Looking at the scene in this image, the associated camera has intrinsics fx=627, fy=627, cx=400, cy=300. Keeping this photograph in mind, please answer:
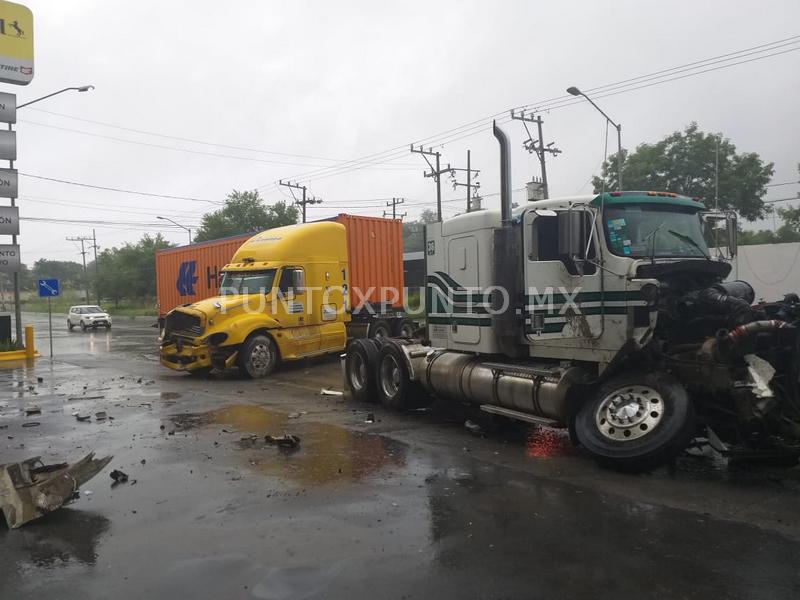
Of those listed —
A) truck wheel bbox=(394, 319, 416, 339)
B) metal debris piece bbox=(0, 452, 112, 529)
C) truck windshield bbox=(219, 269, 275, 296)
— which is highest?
truck windshield bbox=(219, 269, 275, 296)

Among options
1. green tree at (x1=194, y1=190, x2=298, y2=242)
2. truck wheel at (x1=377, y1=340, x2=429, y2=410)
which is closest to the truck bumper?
truck wheel at (x1=377, y1=340, x2=429, y2=410)

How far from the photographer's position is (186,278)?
24.2 m

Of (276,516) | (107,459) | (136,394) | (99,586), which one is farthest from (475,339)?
(136,394)

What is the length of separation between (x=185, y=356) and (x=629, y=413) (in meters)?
10.4

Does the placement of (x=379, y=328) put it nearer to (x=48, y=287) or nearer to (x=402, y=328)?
(x=402, y=328)

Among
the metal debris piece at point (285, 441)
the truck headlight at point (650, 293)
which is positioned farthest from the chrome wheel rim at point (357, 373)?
the truck headlight at point (650, 293)

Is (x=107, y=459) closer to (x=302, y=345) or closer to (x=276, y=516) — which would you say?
(x=276, y=516)

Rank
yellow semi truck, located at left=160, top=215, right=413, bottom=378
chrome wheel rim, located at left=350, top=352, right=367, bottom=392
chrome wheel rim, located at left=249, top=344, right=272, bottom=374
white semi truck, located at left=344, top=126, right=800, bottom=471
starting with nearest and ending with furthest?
white semi truck, located at left=344, top=126, right=800, bottom=471, chrome wheel rim, located at left=350, top=352, right=367, bottom=392, yellow semi truck, located at left=160, top=215, right=413, bottom=378, chrome wheel rim, located at left=249, top=344, right=272, bottom=374

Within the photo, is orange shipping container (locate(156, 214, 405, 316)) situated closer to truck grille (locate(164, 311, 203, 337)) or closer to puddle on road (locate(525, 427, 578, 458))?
truck grille (locate(164, 311, 203, 337))

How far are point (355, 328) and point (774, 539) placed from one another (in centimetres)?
1291

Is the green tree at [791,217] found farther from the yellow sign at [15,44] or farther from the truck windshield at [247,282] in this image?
the yellow sign at [15,44]

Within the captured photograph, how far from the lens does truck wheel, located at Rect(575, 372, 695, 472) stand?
5750 mm

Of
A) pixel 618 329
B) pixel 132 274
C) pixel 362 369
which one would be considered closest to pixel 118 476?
pixel 362 369

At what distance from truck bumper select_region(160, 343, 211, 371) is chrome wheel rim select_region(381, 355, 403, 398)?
5.18 metres
